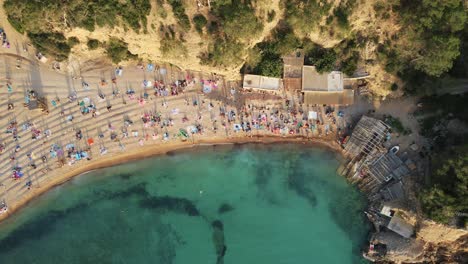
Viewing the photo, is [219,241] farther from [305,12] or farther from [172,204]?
[305,12]

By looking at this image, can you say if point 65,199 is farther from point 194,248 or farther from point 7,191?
point 194,248

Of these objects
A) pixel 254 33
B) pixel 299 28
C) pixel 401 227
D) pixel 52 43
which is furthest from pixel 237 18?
pixel 401 227

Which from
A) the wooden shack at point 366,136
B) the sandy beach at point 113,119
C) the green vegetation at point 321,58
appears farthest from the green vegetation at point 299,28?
the wooden shack at point 366,136

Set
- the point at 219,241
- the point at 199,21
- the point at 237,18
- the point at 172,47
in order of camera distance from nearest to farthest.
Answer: the point at 237,18 → the point at 199,21 → the point at 172,47 → the point at 219,241

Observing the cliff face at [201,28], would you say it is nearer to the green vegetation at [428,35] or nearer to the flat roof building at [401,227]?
the green vegetation at [428,35]

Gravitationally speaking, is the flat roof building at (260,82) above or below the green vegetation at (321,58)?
below

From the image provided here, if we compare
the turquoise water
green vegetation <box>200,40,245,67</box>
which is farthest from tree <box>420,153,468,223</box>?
green vegetation <box>200,40,245,67</box>
